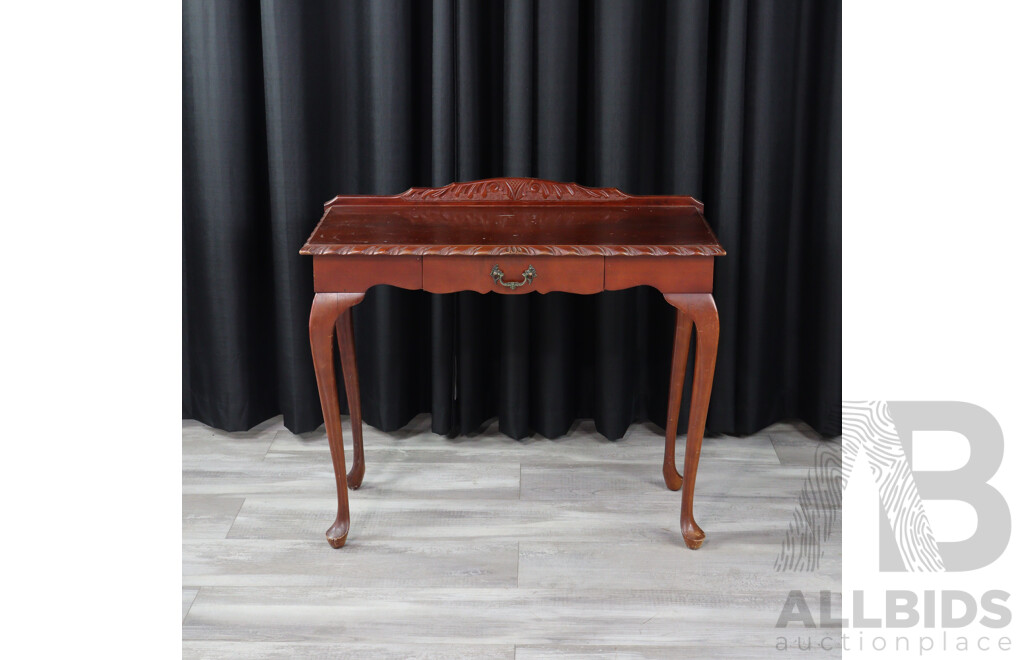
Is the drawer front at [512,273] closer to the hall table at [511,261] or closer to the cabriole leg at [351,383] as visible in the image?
the hall table at [511,261]

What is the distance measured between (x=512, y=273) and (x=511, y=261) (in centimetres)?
3

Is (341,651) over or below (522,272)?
below

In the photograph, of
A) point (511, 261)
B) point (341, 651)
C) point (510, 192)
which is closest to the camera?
point (341, 651)

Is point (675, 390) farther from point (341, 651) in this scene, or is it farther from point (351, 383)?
point (341, 651)

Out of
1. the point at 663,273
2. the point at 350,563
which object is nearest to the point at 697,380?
the point at 663,273

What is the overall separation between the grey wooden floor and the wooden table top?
0.69 metres

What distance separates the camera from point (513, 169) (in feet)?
7.36

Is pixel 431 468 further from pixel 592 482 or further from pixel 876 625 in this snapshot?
pixel 876 625

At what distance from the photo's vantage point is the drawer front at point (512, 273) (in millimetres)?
1760

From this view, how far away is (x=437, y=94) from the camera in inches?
87.5

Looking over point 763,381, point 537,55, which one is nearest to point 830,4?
point 537,55

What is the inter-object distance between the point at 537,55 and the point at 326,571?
138 cm

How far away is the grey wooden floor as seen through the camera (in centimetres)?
167

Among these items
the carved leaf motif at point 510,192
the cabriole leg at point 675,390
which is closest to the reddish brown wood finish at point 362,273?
the carved leaf motif at point 510,192
